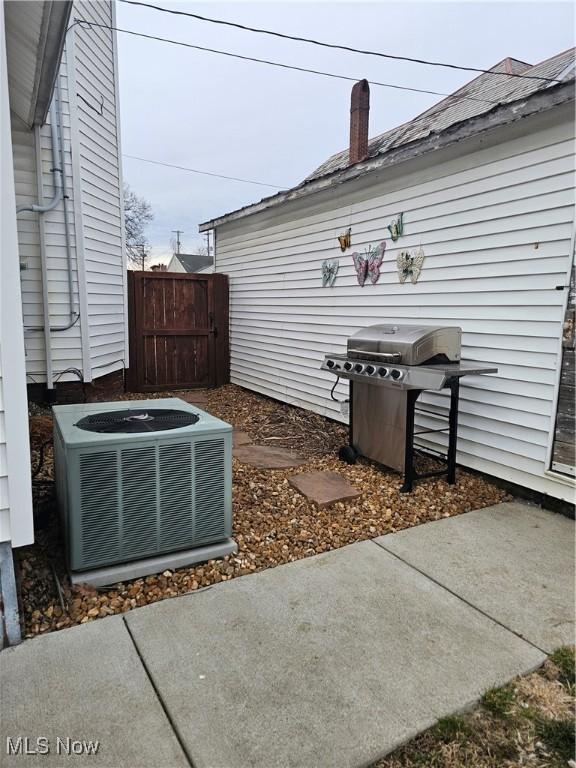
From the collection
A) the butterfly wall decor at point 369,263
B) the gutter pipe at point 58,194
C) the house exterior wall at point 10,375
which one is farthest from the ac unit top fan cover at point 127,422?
the gutter pipe at point 58,194

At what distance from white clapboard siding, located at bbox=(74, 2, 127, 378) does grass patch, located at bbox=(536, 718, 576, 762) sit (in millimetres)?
5432

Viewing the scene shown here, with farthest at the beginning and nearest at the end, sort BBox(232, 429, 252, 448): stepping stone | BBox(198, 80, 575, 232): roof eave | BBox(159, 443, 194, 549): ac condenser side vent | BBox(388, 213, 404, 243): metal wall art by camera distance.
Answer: BBox(232, 429, 252, 448): stepping stone, BBox(388, 213, 404, 243): metal wall art, BBox(198, 80, 575, 232): roof eave, BBox(159, 443, 194, 549): ac condenser side vent

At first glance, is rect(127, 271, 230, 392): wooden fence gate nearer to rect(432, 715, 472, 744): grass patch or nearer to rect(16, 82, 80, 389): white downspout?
rect(16, 82, 80, 389): white downspout

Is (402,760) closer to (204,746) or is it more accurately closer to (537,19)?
(204,746)

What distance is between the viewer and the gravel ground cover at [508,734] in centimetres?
138

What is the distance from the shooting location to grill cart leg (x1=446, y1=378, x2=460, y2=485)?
11.4 ft

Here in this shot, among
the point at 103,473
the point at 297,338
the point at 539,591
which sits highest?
the point at 297,338

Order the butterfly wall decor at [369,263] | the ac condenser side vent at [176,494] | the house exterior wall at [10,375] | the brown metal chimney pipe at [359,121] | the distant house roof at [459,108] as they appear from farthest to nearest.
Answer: the brown metal chimney pipe at [359,121] → the butterfly wall decor at [369,263] → the distant house roof at [459,108] → the ac condenser side vent at [176,494] → the house exterior wall at [10,375]

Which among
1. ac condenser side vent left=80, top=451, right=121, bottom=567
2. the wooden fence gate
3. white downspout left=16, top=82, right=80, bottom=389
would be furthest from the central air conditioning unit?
the wooden fence gate

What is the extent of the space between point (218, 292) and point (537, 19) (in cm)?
541

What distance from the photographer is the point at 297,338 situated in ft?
20.2

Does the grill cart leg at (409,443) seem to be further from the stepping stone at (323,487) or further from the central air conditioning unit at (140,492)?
the central air conditioning unit at (140,492)

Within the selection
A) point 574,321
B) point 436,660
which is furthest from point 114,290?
point 436,660

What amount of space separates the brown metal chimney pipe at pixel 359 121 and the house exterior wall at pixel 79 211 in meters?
3.38
